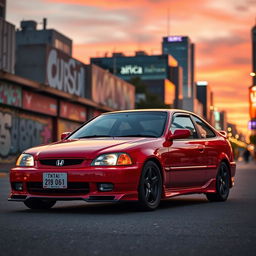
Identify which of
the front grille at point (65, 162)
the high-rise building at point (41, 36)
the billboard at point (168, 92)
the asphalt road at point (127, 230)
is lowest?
the asphalt road at point (127, 230)

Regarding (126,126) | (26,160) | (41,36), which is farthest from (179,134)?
(41,36)

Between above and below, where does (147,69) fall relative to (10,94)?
above

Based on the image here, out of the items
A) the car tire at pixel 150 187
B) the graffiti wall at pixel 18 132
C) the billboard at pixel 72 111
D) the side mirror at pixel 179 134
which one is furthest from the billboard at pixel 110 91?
the car tire at pixel 150 187

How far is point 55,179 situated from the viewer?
856 cm

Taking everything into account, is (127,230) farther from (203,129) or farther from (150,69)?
(150,69)

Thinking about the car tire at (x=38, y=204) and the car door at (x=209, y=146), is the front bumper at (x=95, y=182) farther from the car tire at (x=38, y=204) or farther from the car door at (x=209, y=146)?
the car door at (x=209, y=146)

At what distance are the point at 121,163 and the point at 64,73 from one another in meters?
36.4

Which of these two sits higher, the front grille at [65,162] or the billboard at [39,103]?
the billboard at [39,103]

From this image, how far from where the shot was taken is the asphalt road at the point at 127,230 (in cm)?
539

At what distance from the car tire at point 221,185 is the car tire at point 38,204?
2.85 metres

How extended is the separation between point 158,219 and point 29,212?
188cm

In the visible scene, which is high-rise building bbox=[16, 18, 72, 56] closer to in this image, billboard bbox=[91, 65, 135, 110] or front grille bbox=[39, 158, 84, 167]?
billboard bbox=[91, 65, 135, 110]

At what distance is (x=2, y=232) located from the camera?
6.42m

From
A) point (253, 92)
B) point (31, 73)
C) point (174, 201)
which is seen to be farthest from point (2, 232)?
point (253, 92)
